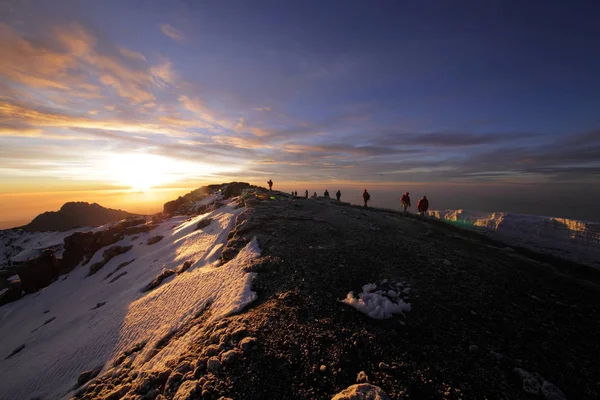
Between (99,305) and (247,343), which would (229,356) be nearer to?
(247,343)

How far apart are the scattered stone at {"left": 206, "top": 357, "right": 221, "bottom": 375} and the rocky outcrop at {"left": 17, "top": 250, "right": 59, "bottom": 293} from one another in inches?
1987

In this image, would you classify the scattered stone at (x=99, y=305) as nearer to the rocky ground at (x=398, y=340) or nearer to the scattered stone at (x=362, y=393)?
the rocky ground at (x=398, y=340)

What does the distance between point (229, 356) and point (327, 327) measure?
338 centimetres

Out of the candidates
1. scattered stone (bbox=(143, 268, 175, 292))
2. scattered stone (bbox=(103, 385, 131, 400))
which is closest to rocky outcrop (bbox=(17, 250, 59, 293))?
scattered stone (bbox=(143, 268, 175, 292))

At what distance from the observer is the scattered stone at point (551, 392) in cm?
600

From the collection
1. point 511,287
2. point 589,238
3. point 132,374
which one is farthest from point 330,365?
point 589,238

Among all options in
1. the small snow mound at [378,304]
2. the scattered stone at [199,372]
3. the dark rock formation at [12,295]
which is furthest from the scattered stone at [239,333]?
the dark rock formation at [12,295]

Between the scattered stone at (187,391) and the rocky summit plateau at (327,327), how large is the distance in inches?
1.5

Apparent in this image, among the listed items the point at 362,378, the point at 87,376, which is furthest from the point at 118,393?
the point at 362,378

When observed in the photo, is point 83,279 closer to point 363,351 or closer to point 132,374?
point 132,374

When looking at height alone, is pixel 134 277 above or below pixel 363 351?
below

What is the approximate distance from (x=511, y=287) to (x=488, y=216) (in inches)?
2771

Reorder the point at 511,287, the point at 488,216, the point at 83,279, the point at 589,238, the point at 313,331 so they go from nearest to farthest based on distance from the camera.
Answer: the point at 313,331
the point at 511,287
the point at 83,279
the point at 589,238
the point at 488,216

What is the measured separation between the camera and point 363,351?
7336 millimetres
